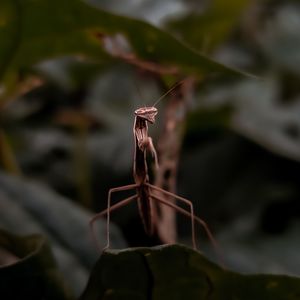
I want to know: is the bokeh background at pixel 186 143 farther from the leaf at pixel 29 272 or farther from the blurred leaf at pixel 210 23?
the leaf at pixel 29 272

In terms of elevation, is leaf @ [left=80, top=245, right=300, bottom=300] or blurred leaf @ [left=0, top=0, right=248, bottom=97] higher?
blurred leaf @ [left=0, top=0, right=248, bottom=97]

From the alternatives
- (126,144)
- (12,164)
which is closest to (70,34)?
(12,164)

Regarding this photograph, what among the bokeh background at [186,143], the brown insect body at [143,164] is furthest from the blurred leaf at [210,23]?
the brown insect body at [143,164]

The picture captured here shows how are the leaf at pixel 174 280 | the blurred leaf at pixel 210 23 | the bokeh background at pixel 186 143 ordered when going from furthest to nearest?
the blurred leaf at pixel 210 23 → the bokeh background at pixel 186 143 → the leaf at pixel 174 280

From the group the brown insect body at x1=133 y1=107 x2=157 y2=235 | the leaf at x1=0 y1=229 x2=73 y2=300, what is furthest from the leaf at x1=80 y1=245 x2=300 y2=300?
the brown insect body at x1=133 y1=107 x2=157 y2=235

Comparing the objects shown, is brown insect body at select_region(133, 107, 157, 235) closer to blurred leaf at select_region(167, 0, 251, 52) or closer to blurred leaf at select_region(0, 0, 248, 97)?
blurred leaf at select_region(0, 0, 248, 97)

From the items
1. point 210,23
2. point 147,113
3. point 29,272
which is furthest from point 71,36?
point 210,23

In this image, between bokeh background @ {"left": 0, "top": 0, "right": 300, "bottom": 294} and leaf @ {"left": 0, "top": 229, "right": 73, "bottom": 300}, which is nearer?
leaf @ {"left": 0, "top": 229, "right": 73, "bottom": 300}
